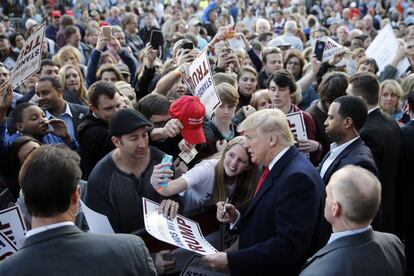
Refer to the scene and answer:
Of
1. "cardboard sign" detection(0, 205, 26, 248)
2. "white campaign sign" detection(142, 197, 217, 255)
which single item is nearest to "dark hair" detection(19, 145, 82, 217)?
"white campaign sign" detection(142, 197, 217, 255)

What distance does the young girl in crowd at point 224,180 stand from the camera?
4.65 meters

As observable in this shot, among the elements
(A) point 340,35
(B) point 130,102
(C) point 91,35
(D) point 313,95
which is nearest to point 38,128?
(B) point 130,102

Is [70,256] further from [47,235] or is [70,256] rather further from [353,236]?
[353,236]

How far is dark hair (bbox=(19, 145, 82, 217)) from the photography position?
2773mm

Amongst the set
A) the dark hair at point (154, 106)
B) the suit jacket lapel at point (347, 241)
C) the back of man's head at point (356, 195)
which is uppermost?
the back of man's head at point (356, 195)

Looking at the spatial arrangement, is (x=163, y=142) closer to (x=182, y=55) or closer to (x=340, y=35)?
(x=182, y=55)

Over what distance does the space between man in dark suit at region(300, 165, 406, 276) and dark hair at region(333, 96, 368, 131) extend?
1866 millimetres

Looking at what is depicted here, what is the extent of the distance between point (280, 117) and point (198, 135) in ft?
4.15

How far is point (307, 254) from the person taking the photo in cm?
404

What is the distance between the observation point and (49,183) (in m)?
2.77

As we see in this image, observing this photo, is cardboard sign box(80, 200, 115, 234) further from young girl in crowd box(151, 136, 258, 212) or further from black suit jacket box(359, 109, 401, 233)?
black suit jacket box(359, 109, 401, 233)

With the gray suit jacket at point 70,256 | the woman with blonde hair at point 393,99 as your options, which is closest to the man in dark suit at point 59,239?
the gray suit jacket at point 70,256

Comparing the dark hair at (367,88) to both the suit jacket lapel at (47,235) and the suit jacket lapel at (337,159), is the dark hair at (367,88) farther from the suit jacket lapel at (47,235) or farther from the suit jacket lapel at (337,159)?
the suit jacket lapel at (47,235)

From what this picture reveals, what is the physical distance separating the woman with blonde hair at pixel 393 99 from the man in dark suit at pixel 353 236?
466 cm
